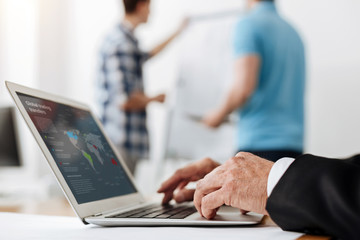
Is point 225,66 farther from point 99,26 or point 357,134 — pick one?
point 99,26

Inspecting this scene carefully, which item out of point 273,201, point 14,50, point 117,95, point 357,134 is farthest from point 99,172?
point 14,50

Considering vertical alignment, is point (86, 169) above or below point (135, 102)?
above

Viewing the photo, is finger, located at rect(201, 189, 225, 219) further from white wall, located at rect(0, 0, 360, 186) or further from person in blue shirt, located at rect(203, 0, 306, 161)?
white wall, located at rect(0, 0, 360, 186)

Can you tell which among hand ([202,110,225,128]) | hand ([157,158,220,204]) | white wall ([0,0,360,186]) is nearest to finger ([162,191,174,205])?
hand ([157,158,220,204])

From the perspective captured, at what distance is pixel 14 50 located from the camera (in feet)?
11.1

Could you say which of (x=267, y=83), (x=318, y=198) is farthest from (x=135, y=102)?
(x=318, y=198)

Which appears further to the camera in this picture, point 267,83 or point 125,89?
point 125,89

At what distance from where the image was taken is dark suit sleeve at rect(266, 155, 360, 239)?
48 centimetres

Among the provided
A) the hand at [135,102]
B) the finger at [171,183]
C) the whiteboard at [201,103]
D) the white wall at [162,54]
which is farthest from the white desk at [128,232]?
the white wall at [162,54]

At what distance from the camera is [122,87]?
2.28 meters

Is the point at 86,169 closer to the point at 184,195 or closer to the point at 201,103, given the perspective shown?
the point at 184,195

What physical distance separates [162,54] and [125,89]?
3.06 ft

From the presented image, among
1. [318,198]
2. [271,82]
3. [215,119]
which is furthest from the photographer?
[215,119]

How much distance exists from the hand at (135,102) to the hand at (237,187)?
5.41ft
